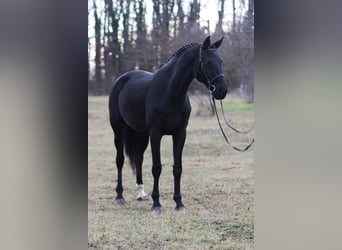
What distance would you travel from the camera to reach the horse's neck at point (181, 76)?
315cm

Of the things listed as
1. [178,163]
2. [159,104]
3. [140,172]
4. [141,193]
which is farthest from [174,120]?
[141,193]

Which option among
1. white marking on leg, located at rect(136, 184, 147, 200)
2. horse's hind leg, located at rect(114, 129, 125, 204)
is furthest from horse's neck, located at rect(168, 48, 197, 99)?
white marking on leg, located at rect(136, 184, 147, 200)

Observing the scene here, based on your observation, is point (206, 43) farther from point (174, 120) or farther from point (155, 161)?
point (155, 161)

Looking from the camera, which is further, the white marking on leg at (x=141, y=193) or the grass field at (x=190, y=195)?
the white marking on leg at (x=141, y=193)

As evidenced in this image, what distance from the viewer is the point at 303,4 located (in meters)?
2.82

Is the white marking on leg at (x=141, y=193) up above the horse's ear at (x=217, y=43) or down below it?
below

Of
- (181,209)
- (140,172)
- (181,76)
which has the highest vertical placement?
(181,76)

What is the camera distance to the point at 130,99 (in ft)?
10.5

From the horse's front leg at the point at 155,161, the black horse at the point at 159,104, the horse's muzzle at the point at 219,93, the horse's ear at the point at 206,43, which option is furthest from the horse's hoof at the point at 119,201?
the horse's ear at the point at 206,43

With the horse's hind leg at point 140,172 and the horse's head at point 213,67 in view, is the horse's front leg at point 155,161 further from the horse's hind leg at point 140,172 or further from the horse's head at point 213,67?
the horse's head at point 213,67

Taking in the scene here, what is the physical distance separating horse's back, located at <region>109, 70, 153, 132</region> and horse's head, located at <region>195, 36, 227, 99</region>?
13.3 inches

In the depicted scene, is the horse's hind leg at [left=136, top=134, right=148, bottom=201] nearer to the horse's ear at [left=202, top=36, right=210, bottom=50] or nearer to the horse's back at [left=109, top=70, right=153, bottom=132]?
the horse's back at [left=109, top=70, right=153, bottom=132]

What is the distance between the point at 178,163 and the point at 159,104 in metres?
0.38

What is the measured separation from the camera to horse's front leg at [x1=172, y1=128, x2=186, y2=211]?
3125 millimetres
